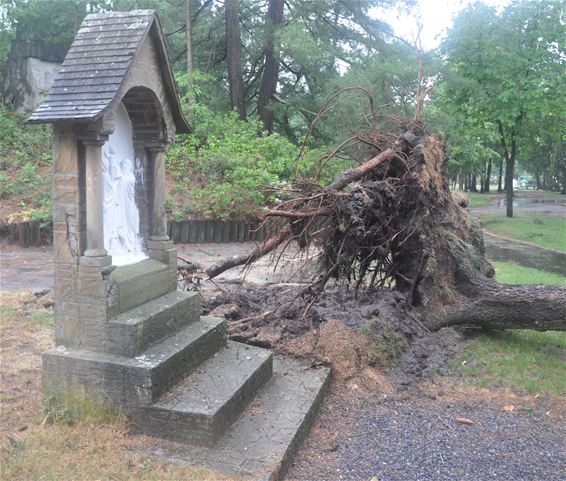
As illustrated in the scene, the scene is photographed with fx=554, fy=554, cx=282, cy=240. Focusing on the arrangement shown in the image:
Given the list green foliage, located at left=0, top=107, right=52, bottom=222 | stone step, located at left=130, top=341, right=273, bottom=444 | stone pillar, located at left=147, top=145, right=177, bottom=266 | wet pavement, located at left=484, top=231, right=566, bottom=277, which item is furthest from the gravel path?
green foliage, located at left=0, top=107, right=52, bottom=222

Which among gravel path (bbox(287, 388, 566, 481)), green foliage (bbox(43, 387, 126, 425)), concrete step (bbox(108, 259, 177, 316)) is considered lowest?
gravel path (bbox(287, 388, 566, 481))

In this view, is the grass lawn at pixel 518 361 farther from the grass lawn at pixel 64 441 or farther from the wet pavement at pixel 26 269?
the wet pavement at pixel 26 269

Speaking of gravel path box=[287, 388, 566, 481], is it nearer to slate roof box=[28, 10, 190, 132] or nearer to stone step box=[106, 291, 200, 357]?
stone step box=[106, 291, 200, 357]

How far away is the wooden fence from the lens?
1355 cm

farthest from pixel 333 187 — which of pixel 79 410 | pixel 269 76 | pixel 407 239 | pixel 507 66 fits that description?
pixel 507 66

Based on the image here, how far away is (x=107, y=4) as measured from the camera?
1908 centimetres

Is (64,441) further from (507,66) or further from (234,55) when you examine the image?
(507,66)

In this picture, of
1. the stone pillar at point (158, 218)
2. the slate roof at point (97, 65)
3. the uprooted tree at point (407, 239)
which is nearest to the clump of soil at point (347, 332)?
the uprooted tree at point (407, 239)

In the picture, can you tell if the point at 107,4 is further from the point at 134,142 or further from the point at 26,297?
the point at 134,142

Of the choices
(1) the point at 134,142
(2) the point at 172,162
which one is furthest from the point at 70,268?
(2) the point at 172,162

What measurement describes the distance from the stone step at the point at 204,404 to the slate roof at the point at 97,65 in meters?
2.34

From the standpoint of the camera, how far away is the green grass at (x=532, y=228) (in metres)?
19.1

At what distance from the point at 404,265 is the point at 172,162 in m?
11.7

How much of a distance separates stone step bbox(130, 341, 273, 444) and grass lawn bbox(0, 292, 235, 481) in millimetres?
173
